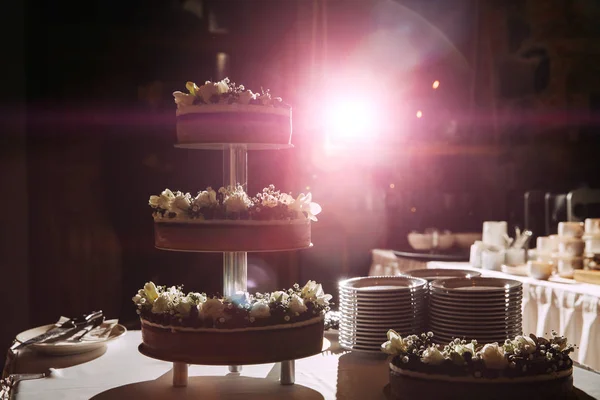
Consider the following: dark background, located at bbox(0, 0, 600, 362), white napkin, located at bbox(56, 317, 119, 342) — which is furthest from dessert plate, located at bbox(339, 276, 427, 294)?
dark background, located at bbox(0, 0, 600, 362)

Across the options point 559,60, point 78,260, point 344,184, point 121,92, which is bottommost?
point 78,260

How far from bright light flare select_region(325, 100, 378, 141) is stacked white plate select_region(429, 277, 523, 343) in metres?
5.08

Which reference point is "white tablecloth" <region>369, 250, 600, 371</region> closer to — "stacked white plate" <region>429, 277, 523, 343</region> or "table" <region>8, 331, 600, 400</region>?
"stacked white plate" <region>429, 277, 523, 343</region>

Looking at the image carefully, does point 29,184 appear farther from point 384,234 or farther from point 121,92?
point 384,234

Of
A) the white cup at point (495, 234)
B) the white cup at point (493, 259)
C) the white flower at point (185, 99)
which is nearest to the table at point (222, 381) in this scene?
the white flower at point (185, 99)

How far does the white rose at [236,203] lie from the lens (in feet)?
6.79

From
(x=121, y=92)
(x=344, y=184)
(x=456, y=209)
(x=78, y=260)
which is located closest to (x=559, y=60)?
(x=456, y=209)

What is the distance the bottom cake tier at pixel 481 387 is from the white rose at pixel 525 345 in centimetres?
7

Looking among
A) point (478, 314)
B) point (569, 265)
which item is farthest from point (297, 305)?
point (569, 265)

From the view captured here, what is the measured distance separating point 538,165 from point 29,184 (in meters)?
5.12

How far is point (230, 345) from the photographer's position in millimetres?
1838

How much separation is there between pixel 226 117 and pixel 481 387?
4.00ft

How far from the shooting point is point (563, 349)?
1.66m

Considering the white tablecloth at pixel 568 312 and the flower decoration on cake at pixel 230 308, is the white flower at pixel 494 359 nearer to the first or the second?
the flower decoration on cake at pixel 230 308
